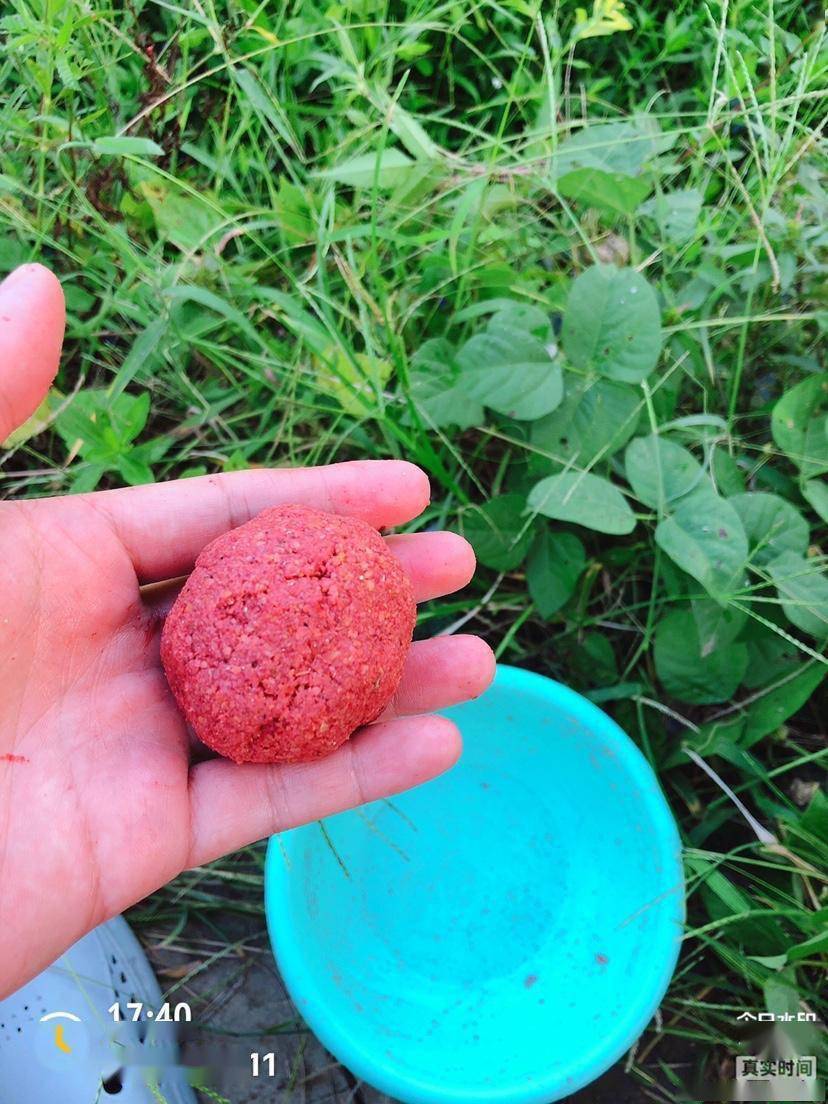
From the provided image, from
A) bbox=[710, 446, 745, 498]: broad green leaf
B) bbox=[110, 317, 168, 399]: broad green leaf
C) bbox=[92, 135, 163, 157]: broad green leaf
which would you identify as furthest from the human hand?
bbox=[710, 446, 745, 498]: broad green leaf

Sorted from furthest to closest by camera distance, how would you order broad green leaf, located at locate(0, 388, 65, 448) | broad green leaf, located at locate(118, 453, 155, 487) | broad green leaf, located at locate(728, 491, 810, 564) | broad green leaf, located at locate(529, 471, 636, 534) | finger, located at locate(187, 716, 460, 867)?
broad green leaf, located at locate(0, 388, 65, 448)
broad green leaf, located at locate(118, 453, 155, 487)
broad green leaf, located at locate(728, 491, 810, 564)
broad green leaf, located at locate(529, 471, 636, 534)
finger, located at locate(187, 716, 460, 867)

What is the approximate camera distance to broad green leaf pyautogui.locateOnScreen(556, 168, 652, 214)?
200 cm

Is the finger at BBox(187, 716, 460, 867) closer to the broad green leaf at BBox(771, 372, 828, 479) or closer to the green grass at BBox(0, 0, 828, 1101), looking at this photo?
the green grass at BBox(0, 0, 828, 1101)

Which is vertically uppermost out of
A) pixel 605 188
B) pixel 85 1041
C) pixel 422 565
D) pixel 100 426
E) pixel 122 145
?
pixel 122 145

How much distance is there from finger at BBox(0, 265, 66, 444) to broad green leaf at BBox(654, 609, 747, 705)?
1.41 meters

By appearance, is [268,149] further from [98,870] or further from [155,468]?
[98,870]

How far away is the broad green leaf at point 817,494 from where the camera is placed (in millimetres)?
1958

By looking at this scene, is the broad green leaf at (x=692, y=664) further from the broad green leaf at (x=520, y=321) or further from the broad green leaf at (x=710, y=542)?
the broad green leaf at (x=520, y=321)

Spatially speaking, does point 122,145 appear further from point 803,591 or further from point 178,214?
point 803,591

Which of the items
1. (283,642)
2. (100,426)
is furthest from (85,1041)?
(100,426)

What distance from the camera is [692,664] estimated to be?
2035 millimetres

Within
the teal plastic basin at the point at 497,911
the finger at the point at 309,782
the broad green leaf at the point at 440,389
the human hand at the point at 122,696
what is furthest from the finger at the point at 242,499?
the teal plastic basin at the point at 497,911

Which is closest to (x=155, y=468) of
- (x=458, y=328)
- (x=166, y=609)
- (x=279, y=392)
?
(x=279, y=392)

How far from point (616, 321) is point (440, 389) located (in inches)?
16.2
